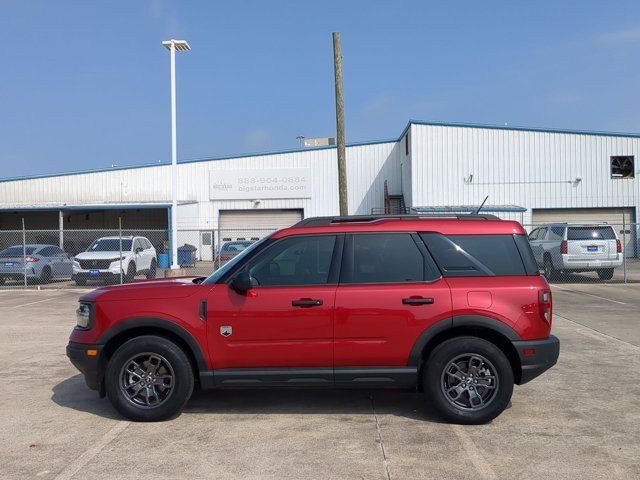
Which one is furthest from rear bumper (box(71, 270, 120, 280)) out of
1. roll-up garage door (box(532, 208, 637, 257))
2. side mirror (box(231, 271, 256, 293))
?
roll-up garage door (box(532, 208, 637, 257))

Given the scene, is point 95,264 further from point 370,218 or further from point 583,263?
point 370,218

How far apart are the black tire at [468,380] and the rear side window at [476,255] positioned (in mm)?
625

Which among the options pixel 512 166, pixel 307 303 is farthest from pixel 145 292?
pixel 512 166

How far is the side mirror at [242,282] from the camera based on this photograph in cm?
539

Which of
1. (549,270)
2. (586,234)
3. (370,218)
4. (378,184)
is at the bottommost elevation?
(549,270)

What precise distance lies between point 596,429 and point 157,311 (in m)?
3.96

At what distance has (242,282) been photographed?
539 cm

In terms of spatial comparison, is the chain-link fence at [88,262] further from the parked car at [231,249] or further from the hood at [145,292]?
the hood at [145,292]

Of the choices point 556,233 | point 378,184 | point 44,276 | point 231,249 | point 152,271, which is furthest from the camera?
point 378,184

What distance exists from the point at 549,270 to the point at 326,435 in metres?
15.1

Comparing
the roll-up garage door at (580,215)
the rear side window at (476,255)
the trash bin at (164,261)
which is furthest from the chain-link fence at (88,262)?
the roll-up garage door at (580,215)

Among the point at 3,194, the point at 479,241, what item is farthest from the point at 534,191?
the point at 3,194

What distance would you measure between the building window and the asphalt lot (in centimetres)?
2610

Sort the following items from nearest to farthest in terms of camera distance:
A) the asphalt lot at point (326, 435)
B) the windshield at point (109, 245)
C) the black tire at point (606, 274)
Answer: the asphalt lot at point (326, 435)
the black tire at point (606, 274)
the windshield at point (109, 245)
